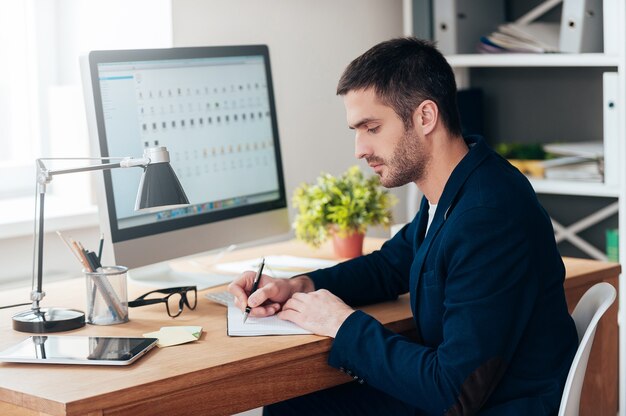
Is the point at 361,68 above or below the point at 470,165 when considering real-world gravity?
above

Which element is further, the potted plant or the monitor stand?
the potted plant

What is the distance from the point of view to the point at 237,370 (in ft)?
5.16

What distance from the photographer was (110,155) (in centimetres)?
196

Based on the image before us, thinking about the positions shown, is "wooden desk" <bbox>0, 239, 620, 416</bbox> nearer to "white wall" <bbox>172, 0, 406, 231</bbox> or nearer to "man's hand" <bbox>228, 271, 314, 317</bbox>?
"man's hand" <bbox>228, 271, 314, 317</bbox>

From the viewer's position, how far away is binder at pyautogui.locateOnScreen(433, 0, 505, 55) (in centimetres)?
315

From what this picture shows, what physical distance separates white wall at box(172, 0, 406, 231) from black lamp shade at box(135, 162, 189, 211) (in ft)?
3.38

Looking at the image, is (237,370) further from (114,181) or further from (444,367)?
(114,181)

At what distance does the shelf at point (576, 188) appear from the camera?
2.84 m

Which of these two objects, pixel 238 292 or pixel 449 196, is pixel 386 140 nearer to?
pixel 449 196

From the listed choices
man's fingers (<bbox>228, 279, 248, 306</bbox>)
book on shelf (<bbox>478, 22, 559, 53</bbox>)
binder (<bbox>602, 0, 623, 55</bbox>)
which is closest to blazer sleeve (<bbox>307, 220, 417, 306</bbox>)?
man's fingers (<bbox>228, 279, 248, 306</bbox>)

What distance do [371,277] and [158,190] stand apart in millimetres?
485

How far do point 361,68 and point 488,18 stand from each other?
1.64 m

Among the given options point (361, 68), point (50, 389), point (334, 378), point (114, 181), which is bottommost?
point (334, 378)

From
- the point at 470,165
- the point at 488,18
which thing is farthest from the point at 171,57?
the point at 488,18
